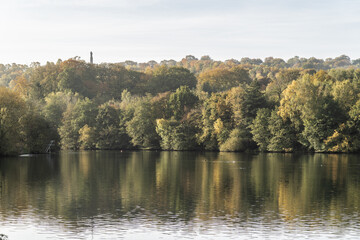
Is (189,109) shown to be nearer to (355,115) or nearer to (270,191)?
(355,115)

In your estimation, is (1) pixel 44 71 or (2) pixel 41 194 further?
(1) pixel 44 71

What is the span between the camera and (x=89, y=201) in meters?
37.5

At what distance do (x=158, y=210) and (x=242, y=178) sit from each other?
21.7m

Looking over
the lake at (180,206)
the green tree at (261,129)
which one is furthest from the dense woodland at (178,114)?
the lake at (180,206)

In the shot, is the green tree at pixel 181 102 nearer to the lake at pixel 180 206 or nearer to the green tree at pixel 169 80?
the green tree at pixel 169 80

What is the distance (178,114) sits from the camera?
433 feet

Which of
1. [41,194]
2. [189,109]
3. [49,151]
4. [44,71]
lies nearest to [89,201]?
[41,194]

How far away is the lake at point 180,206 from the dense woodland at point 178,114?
140ft

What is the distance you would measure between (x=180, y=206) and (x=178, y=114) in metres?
96.8

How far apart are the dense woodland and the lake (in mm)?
42805

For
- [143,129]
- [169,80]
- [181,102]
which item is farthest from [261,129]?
[169,80]

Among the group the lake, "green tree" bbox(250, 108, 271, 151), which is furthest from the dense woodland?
the lake

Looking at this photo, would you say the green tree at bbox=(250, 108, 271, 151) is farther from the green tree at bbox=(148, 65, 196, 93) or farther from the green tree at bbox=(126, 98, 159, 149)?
the green tree at bbox=(148, 65, 196, 93)

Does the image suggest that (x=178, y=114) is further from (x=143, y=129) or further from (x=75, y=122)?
(x=75, y=122)
